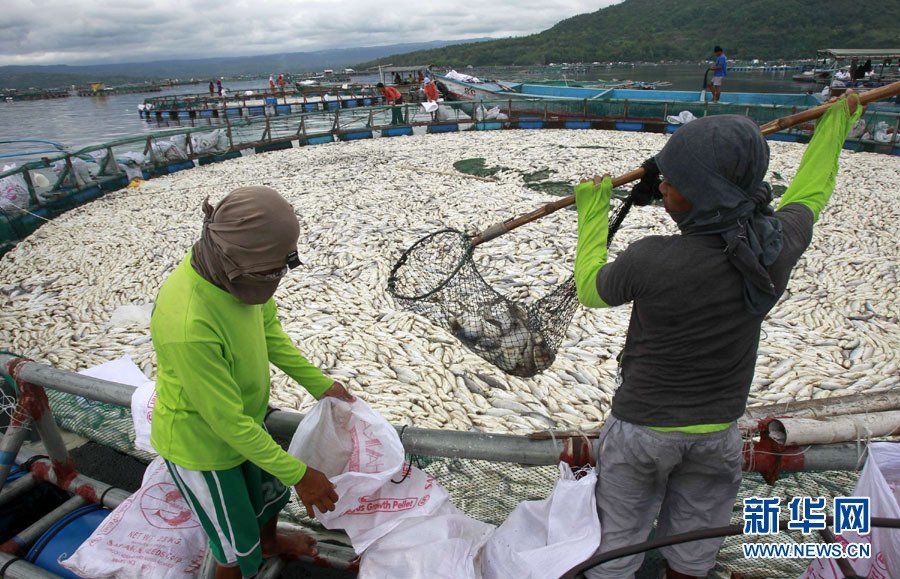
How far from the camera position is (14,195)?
9172 millimetres

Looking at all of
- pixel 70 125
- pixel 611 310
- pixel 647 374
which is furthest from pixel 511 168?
pixel 70 125

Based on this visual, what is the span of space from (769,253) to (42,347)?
22.6ft

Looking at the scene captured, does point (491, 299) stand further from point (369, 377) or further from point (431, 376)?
point (369, 377)

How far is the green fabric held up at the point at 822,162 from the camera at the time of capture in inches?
77.5

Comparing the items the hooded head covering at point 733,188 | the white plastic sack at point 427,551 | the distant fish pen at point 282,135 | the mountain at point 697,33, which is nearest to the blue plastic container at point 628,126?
the distant fish pen at point 282,135

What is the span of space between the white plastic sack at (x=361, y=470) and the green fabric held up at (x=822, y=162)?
6.14 ft

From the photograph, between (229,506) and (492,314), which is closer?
(229,506)

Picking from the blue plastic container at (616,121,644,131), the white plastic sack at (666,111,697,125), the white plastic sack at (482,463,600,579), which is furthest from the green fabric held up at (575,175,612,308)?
the blue plastic container at (616,121,644,131)

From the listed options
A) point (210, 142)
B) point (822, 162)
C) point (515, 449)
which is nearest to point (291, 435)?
point (515, 449)

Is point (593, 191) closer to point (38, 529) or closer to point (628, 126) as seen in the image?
point (38, 529)

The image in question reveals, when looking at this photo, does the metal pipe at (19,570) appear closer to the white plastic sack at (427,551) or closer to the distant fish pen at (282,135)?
the white plastic sack at (427,551)

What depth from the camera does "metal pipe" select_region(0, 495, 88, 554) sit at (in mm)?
2361

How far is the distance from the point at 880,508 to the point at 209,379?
7.76ft

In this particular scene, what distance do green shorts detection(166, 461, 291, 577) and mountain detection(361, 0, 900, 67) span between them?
8639 centimetres
